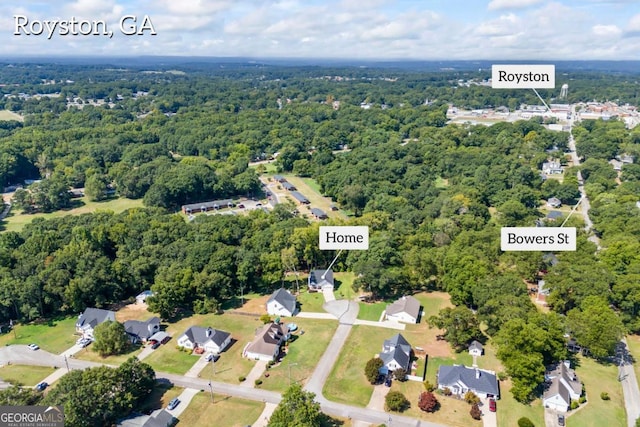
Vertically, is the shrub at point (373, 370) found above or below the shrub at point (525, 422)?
above

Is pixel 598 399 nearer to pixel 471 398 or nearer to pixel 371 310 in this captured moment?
pixel 471 398

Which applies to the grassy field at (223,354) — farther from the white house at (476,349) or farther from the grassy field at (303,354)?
the white house at (476,349)

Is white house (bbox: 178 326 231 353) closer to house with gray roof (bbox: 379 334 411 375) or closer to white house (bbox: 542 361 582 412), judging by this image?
house with gray roof (bbox: 379 334 411 375)

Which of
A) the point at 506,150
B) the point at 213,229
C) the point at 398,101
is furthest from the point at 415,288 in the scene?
the point at 398,101

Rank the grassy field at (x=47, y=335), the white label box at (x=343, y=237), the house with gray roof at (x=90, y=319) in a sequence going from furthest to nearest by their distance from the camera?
1. the white label box at (x=343, y=237)
2. the house with gray roof at (x=90, y=319)
3. the grassy field at (x=47, y=335)

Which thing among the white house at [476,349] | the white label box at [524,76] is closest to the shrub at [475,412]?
the white house at [476,349]

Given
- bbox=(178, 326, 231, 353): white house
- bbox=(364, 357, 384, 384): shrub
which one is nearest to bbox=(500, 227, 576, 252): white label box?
bbox=(364, 357, 384, 384): shrub
